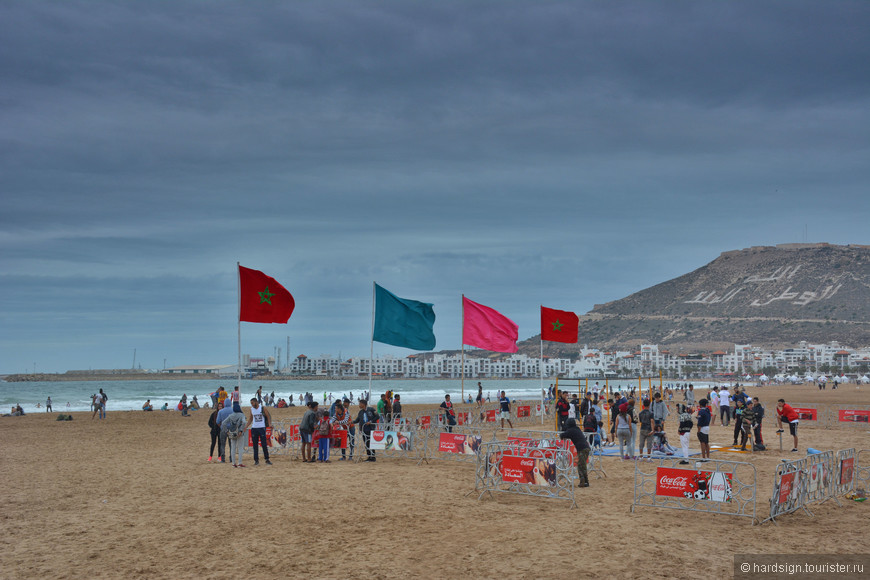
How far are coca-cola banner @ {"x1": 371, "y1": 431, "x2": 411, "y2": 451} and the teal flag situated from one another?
3013mm

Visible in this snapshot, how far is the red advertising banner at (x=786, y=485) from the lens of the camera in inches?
421

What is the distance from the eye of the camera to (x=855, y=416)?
94.6 feet

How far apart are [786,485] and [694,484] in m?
1.40

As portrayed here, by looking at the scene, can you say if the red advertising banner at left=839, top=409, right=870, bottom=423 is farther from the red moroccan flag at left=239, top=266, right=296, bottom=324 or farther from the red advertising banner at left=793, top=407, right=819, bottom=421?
the red moroccan flag at left=239, top=266, right=296, bottom=324

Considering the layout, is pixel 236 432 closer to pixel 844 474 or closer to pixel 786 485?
pixel 786 485

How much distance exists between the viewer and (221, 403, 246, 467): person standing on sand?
16.9m

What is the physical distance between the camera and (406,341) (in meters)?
20.8

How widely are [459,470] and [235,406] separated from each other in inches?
228

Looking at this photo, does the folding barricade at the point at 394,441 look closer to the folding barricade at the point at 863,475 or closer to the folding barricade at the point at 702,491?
the folding barricade at the point at 702,491

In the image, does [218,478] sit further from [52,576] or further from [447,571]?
[447,571]

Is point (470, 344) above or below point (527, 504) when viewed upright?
above

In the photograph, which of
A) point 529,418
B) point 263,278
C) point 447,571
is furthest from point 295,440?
point 529,418

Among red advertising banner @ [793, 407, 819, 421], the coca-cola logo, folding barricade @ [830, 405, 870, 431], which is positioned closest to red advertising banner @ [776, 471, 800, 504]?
the coca-cola logo

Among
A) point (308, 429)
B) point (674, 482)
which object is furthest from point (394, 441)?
point (674, 482)
